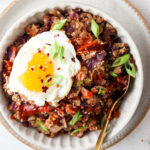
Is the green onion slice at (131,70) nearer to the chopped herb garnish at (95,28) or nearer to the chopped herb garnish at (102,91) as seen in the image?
the chopped herb garnish at (102,91)

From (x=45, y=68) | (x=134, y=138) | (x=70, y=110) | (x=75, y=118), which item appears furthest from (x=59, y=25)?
(x=134, y=138)

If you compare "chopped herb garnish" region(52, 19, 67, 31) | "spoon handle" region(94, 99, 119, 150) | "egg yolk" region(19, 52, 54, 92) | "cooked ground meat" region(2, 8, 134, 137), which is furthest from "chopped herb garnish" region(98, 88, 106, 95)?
"chopped herb garnish" region(52, 19, 67, 31)

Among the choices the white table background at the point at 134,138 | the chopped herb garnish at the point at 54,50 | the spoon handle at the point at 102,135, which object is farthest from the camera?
the white table background at the point at 134,138

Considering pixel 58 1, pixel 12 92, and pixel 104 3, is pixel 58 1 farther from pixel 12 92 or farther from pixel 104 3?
pixel 12 92

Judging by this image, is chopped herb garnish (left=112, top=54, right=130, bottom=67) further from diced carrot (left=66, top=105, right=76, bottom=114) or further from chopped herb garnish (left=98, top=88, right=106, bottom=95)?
diced carrot (left=66, top=105, right=76, bottom=114)

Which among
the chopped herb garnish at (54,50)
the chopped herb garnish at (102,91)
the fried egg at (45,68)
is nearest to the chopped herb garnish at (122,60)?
the chopped herb garnish at (102,91)
